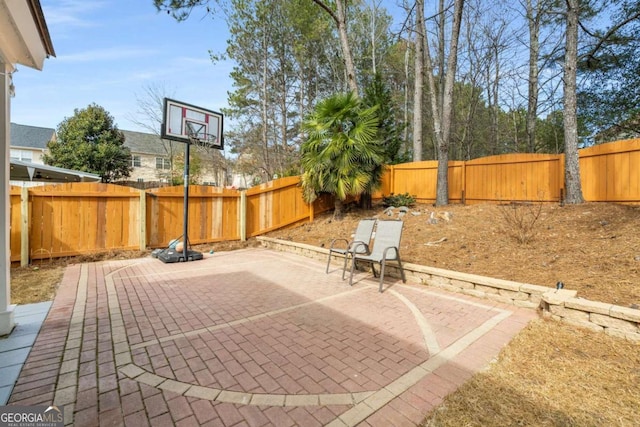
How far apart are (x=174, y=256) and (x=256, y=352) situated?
451 centimetres

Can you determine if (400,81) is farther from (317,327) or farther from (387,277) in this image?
(317,327)

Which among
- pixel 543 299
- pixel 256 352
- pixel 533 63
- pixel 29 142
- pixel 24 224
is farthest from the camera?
pixel 29 142

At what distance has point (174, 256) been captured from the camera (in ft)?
20.5

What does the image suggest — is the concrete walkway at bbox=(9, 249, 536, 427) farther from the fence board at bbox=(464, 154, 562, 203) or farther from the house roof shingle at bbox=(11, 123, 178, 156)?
the house roof shingle at bbox=(11, 123, 178, 156)

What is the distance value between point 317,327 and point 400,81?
19.3 meters

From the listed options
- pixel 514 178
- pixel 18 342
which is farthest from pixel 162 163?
pixel 514 178

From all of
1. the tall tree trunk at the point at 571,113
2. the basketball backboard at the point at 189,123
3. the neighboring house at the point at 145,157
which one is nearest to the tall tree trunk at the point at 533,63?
the tall tree trunk at the point at 571,113

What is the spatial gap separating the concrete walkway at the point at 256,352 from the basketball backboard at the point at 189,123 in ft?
11.2

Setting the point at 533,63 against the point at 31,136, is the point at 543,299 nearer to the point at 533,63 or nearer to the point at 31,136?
the point at 533,63

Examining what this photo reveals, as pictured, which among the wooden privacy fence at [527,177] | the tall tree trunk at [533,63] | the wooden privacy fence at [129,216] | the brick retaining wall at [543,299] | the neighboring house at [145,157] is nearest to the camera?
the brick retaining wall at [543,299]

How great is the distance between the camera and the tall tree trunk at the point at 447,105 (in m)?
8.49

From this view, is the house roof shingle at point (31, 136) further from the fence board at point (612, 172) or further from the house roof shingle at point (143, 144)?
the fence board at point (612, 172)

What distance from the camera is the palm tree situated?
8.22 metres

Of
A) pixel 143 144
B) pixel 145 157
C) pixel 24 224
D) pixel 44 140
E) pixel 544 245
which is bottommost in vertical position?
pixel 544 245
